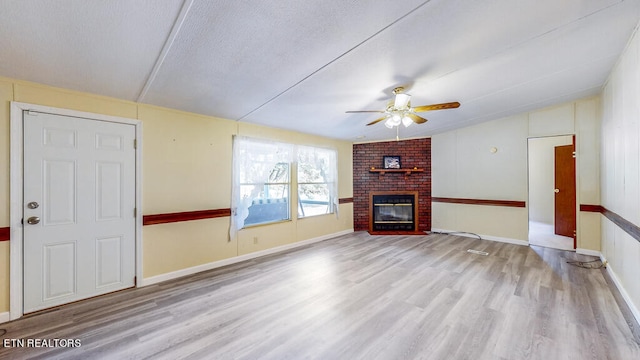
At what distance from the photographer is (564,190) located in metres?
5.50

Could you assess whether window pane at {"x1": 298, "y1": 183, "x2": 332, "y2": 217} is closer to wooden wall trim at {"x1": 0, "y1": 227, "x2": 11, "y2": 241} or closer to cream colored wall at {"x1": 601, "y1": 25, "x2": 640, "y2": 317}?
wooden wall trim at {"x1": 0, "y1": 227, "x2": 11, "y2": 241}

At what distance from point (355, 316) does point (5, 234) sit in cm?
327

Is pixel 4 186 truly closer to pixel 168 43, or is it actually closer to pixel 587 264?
pixel 168 43

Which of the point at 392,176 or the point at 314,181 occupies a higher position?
the point at 392,176

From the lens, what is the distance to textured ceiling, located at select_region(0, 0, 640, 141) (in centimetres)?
163

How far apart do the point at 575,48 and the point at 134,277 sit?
5.42 m

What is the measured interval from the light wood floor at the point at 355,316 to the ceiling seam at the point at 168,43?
226cm

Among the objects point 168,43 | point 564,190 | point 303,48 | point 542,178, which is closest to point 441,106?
point 303,48

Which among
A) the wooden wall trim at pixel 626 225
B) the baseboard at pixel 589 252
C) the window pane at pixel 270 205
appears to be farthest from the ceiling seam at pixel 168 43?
the baseboard at pixel 589 252

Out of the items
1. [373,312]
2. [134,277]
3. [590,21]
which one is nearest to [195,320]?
[134,277]

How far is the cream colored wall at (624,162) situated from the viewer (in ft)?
7.36

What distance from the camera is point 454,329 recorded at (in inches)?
82.8

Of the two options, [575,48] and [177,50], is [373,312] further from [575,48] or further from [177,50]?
[575,48]

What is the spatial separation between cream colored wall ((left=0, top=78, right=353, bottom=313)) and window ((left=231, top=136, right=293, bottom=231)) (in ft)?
0.45
